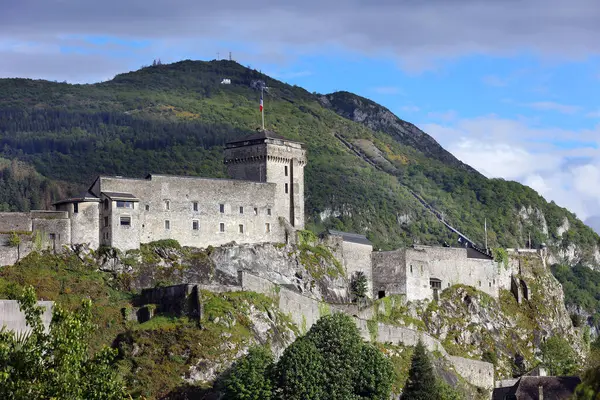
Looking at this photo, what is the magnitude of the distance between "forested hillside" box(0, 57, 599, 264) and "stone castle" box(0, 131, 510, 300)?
26.9 meters

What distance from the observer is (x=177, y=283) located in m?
75.2

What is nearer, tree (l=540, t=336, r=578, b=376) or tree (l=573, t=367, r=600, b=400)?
tree (l=573, t=367, r=600, b=400)

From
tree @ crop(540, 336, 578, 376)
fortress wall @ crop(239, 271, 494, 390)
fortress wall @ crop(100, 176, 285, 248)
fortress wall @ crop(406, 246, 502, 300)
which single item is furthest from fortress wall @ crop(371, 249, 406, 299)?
tree @ crop(540, 336, 578, 376)

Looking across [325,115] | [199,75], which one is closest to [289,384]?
[325,115]

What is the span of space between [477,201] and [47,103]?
182 feet

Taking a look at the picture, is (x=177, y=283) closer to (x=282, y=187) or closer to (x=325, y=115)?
(x=282, y=187)

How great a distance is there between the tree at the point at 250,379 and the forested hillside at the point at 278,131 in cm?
4571

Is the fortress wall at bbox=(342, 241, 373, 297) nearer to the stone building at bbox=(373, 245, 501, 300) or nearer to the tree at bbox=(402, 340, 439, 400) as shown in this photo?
the stone building at bbox=(373, 245, 501, 300)

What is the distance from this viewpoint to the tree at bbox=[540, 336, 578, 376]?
98.6 m

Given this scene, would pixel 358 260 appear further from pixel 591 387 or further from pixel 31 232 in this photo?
pixel 591 387

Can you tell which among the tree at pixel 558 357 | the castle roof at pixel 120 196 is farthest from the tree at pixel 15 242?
the tree at pixel 558 357

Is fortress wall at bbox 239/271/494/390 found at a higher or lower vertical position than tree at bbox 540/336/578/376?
higher

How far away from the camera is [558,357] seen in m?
101

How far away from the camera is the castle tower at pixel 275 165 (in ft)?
286
